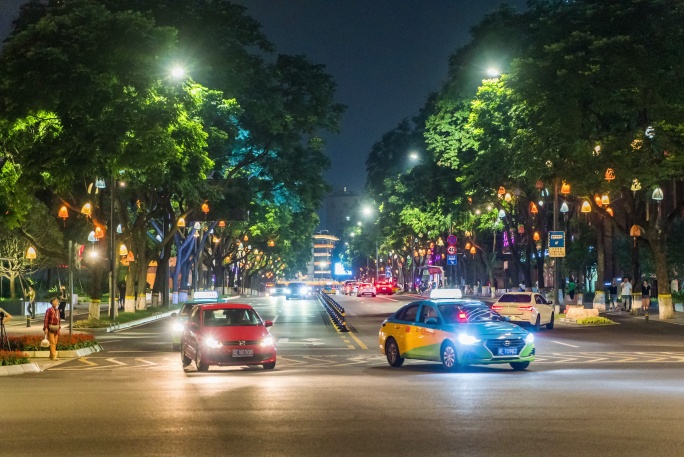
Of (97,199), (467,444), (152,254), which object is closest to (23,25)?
(97,199)

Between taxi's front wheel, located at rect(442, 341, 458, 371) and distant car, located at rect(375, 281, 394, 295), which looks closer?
taxi's front wheel, located at rect(442, 341, 458, 371)

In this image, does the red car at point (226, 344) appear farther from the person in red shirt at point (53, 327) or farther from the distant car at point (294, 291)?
the distant car at point (294, 291)

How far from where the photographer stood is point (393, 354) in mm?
24297

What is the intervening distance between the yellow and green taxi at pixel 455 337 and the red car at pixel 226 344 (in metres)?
2.93

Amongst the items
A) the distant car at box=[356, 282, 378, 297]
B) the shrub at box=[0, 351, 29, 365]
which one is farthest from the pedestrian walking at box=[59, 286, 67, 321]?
the distant car at box=[356, 282, 378, 297]

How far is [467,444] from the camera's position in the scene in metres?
11.6

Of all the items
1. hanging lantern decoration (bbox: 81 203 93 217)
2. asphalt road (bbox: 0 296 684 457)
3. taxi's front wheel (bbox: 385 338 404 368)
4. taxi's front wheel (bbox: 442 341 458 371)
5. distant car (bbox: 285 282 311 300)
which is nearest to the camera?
asphalt road (bbox: 0 296 684 457)

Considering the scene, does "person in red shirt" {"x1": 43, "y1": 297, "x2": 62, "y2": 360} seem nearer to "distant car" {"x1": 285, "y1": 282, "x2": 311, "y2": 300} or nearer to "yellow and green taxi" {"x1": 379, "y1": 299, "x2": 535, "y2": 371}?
"yellow and green taxi" {"x1": 379, "y1": 299, "x2": 535, "y2": 371}

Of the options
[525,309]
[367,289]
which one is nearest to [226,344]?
[525,309]

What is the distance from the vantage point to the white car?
40.9 metres

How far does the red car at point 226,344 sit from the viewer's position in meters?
23.6

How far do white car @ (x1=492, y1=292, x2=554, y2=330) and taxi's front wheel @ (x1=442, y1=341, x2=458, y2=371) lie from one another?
18.2m

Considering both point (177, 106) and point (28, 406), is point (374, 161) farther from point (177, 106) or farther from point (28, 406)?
point (28, 406)

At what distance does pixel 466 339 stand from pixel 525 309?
63.2 ft
